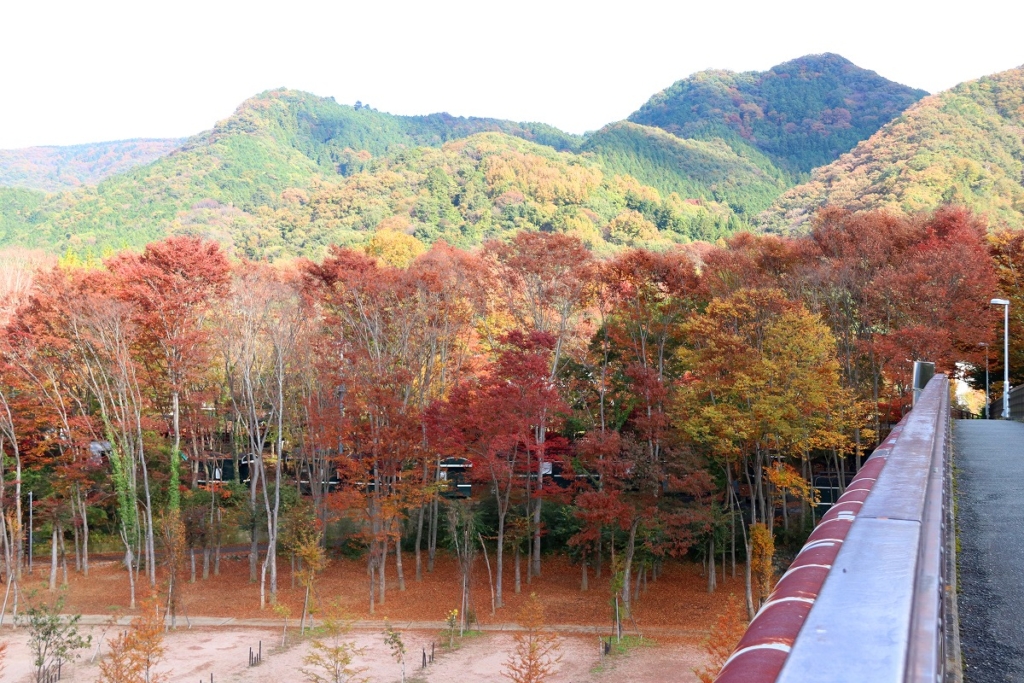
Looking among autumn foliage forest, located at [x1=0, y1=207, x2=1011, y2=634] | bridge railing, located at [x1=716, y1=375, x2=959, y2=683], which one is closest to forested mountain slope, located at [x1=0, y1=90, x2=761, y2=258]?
autumn foliage forest, located at [x1=0, y1=207, x2=1011, y2=634]

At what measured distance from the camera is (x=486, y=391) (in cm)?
2241

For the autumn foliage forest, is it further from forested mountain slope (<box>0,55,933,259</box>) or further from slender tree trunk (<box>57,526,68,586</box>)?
forested mountain slope (<box>0,55,933,259</box>)

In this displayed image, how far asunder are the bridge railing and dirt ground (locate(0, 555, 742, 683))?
1652cm

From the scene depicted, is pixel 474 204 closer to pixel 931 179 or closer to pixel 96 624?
pixel 931 179

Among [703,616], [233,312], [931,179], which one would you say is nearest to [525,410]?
[703,616]

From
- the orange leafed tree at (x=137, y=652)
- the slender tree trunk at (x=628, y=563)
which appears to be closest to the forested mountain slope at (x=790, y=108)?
the slender tree trunk at (x=628, y=563)

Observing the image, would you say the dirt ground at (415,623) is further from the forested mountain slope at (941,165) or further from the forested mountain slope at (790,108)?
the forested mountain slope at (790,108)

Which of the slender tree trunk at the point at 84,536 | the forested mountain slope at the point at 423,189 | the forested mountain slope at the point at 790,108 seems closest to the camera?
the slender tree trunk at the point at 84,536

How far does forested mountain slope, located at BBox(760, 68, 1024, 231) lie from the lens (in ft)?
150

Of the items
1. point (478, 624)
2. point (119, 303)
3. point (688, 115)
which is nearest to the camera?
point (478, 624)

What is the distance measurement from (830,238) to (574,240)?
905 cm

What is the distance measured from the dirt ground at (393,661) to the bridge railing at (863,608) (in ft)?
53.8

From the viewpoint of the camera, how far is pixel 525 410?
22.0 m

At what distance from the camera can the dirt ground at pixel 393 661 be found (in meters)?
17.8
